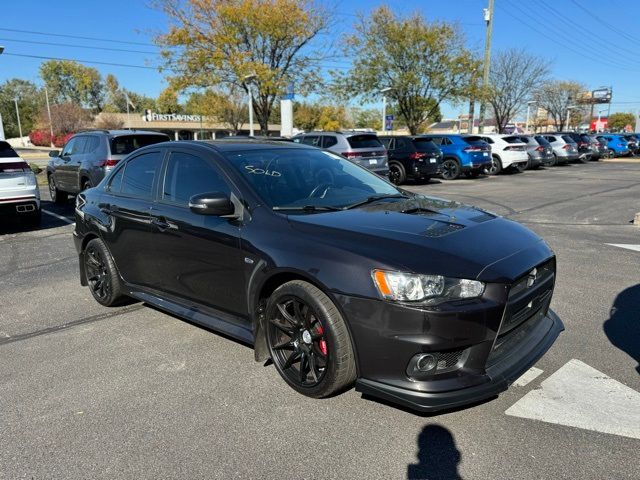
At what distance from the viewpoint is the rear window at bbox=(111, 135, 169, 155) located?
10.4 metres

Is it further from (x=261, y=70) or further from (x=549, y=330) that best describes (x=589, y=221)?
(x=261, y=70)

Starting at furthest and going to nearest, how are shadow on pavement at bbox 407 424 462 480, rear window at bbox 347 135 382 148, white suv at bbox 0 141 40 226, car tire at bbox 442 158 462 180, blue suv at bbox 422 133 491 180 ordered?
car tire at bbox 442 158 462 180 < blue suv at bbox 422 133 491 180 < rear window at bbox 347 135 382 148 < white suv at bbox 0 141 40 226 < shadow on pavement at bbox 407 424 462 480

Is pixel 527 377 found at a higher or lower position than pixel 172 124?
lower

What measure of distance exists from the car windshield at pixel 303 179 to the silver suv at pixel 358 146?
10.4m

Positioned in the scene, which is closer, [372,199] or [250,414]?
[250,414]

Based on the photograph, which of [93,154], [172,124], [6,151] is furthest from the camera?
[172,124]

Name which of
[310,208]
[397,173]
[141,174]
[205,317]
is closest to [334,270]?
[310,208]

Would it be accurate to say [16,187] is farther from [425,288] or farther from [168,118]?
[168,118]

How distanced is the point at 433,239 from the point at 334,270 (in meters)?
0.61

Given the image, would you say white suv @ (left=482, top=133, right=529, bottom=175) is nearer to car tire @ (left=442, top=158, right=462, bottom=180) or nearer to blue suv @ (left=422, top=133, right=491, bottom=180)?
blue suv @ (left=422, top=133, right=491, bottom=180)

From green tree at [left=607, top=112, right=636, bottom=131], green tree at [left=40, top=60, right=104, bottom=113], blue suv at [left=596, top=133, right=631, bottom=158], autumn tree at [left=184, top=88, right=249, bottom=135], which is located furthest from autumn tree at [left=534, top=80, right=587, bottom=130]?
green tree at [left=40, top=60, right=104, bottom=113]

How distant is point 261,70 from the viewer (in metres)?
22.2

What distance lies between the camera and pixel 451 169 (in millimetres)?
20188

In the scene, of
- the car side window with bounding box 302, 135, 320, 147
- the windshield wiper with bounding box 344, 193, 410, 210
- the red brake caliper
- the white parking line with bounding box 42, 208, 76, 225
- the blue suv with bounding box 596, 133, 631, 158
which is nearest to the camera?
the red brake caliper
